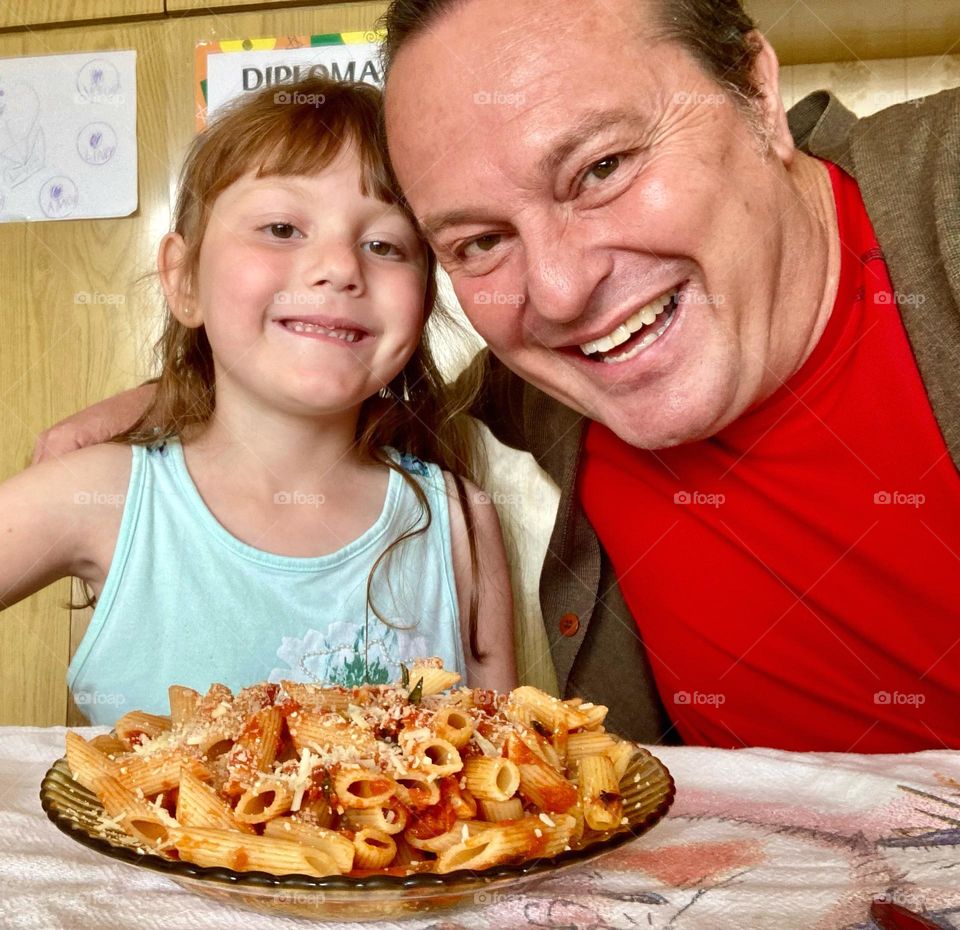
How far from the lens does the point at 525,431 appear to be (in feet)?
4.77

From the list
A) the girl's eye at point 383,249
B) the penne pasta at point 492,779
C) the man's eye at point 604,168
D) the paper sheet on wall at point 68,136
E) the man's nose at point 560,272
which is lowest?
the penne pasta at point 492,779

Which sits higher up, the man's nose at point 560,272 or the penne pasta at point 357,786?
the man's nose at point 560,272

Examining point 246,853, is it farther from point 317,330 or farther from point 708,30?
point 708,30

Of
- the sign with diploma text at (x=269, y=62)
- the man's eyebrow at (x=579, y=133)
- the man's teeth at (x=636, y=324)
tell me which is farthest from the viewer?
the sign with diploma text at (x=269, y=62)

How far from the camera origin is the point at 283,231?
4.02ft

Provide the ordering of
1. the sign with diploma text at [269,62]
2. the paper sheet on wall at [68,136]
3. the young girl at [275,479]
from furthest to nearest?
the paper sheet on wall at [68,136] < the sign with diploma text at [269,62] < the young girl at [275,479]

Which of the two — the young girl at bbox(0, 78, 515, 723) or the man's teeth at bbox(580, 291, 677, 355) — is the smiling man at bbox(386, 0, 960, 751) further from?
the young girl at bbox(0, 78, 515, 723)

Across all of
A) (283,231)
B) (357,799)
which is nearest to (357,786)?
(357,799)

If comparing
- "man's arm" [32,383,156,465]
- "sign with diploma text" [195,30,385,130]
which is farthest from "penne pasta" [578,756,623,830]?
"sign with diploma text" [195,30,385,130]

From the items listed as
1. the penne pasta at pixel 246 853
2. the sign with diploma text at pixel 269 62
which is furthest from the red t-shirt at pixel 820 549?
the sign with diploma text at pixel 269 62

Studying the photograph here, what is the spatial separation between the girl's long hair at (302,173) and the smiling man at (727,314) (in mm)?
101

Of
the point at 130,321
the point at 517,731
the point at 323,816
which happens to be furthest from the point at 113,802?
the point at 130,321

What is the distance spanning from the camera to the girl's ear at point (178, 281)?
1351 millimetres

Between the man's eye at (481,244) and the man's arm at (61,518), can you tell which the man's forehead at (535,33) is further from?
the man's arm at (61,518)
